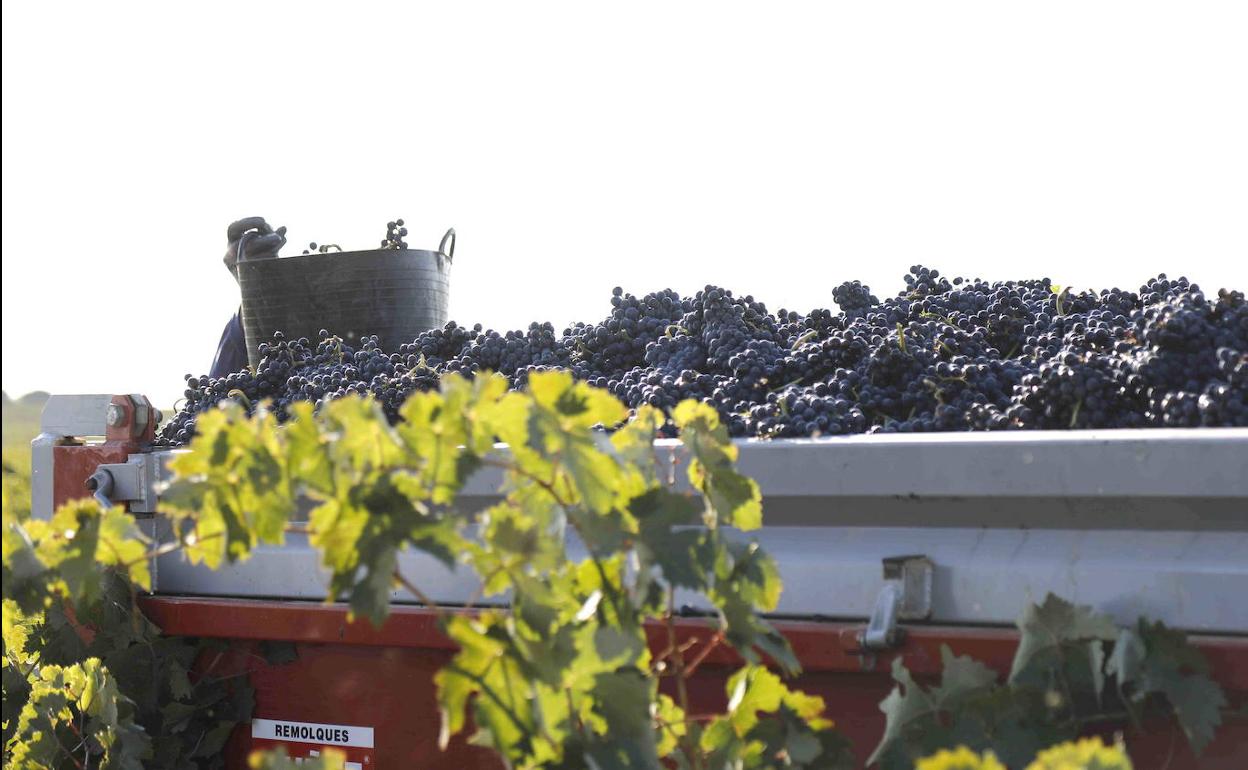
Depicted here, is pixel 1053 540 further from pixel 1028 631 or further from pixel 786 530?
pixel 786 530

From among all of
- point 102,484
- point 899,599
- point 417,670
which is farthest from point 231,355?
point 899,599

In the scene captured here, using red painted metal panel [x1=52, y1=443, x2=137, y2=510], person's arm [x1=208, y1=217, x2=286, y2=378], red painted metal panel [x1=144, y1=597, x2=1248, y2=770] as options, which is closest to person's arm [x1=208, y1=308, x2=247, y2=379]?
person's arm [x1=208, y1=217, x2=286, y2=378]

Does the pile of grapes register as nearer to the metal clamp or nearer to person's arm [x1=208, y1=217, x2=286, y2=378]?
the metal clamp

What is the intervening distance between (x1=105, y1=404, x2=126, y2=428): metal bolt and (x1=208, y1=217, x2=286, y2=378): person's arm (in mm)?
1351

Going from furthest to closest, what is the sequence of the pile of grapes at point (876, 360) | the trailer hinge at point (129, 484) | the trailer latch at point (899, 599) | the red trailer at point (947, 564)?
1. the trailer hinge at point (129, 484)
2. the pile of grapes at point (876, 360)
3. the trailer latch at point (899, 599)
4. the red trailer at point (947, 564)

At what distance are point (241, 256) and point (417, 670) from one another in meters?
2.16

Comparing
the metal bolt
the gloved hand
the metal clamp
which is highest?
the gloved hand

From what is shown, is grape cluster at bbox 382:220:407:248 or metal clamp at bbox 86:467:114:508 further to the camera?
grape cluster at bbox 382:220:407:248

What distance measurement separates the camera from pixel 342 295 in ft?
12.8

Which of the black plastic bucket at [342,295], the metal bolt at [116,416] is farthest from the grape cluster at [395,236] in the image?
the metal bolt at [116,416]

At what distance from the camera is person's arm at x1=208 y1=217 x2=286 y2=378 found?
13.8ft

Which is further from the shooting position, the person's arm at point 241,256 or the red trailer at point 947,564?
the person's arm at point 241,256

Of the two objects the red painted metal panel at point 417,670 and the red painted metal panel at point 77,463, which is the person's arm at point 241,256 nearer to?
the red painted metal panel at point 77,463

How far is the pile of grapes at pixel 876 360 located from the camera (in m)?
2.10
